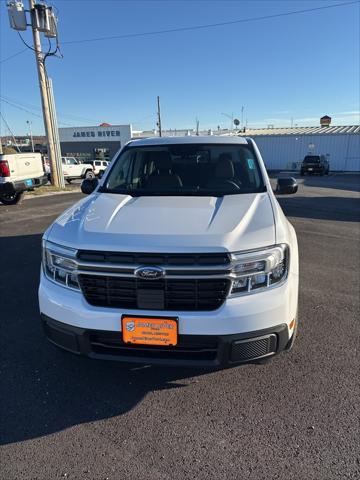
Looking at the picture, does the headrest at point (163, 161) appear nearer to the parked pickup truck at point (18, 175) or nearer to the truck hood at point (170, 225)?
the truck hood at point (170, 225)

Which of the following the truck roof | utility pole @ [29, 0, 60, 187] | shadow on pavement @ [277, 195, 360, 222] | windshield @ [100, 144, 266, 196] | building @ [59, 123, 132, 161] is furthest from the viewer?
building @ [59, 123, 132, 161]

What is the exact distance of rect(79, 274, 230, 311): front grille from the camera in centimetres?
223

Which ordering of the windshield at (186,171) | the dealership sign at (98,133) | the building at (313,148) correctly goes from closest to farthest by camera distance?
the windshield at (186,171) → the building at (313,148) → the dealership sign at (98,133)

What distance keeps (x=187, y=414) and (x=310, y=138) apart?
39.8 m

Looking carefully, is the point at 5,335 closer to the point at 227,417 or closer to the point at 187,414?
the point at 187,414

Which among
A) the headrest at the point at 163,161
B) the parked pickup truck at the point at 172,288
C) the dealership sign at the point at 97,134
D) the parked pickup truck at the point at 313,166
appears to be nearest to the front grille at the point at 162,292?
the parked pickup truck at the point at 172,288

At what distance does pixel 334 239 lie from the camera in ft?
24.2

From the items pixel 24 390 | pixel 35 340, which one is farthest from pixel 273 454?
pixel 35 340

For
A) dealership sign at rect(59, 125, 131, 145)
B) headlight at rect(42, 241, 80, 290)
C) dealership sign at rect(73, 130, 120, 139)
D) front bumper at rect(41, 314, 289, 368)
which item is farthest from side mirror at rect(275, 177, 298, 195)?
dealership sign at rect(73, 130, 120, 139)

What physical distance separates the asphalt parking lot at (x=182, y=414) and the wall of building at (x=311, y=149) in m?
37.4

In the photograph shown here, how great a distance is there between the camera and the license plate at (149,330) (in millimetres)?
2217

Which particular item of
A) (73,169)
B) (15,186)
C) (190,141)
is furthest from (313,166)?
(190,141)

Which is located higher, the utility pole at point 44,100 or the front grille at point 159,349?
the utility pole at point 44,100

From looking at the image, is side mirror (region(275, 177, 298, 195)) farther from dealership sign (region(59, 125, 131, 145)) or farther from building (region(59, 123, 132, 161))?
building (region(59, 123, 132, 161))
